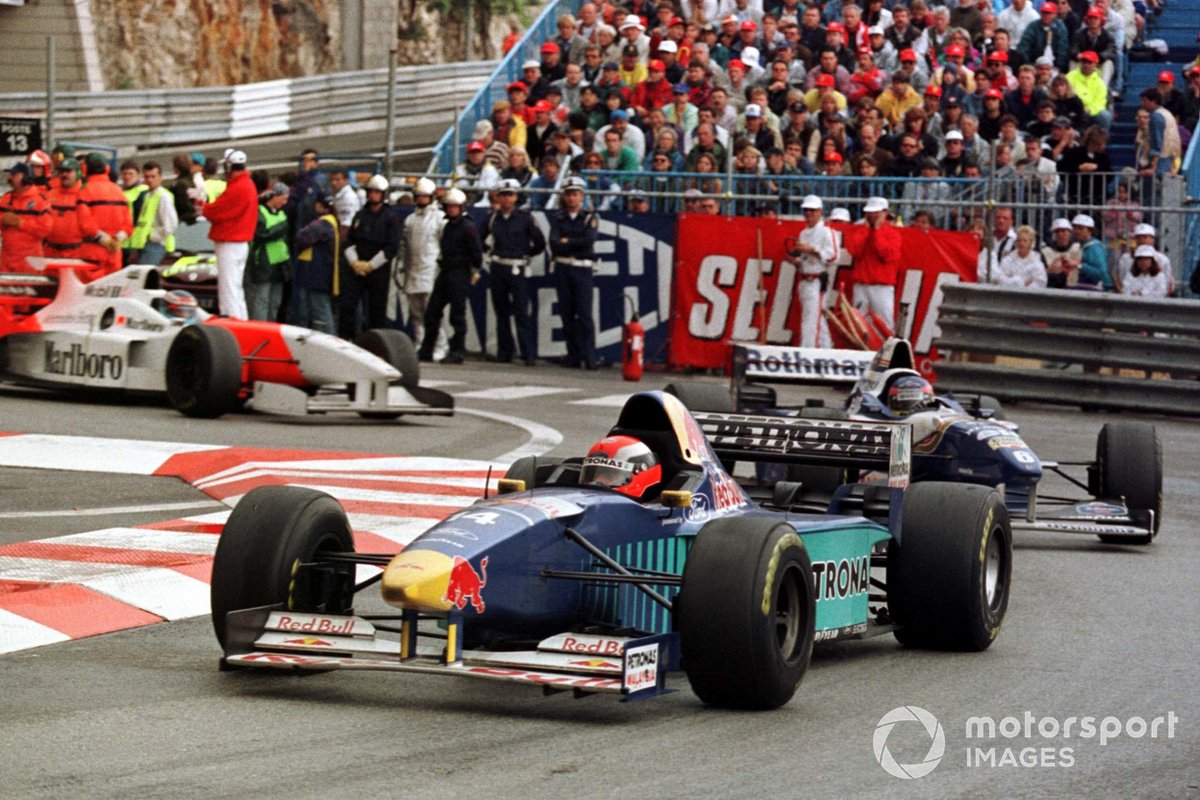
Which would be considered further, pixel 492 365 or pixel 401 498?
pixel 492 365

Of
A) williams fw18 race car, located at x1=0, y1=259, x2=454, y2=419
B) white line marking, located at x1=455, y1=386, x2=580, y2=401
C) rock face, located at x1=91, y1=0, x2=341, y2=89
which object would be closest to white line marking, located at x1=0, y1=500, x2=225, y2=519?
williams fw18 race car, located at x1=0, y1=259, x2=454, y2=419

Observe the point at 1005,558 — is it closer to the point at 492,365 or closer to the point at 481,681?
the point at 481,681

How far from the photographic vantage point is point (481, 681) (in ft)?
23.6

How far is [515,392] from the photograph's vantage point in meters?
19.1

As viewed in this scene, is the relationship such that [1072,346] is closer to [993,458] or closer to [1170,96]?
[1170,96]

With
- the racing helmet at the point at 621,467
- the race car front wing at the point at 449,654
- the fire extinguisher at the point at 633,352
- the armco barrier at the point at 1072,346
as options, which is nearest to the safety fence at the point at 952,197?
the armco barrier at the point at 1072,346

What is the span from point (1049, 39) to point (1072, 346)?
17.0ft

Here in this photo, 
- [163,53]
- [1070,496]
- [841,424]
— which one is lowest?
[1070,496]

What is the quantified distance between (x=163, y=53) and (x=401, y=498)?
30756 mm

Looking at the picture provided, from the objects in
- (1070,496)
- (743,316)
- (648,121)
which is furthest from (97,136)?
(1070,496)

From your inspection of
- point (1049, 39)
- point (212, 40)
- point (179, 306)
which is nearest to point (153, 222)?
point (179, 306)

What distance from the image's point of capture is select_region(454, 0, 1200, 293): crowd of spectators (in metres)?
20.9

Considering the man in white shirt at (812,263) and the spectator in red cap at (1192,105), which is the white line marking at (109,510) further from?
the spectator in red cap at (1192,105)

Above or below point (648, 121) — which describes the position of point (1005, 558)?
below
